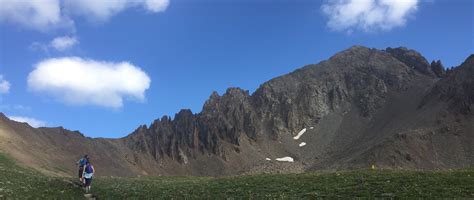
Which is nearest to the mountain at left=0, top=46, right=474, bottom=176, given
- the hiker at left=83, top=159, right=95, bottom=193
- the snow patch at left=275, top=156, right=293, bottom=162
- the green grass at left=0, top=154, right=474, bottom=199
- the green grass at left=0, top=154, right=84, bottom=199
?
the snow patch at left=275, top=156, right=293, bottom=162

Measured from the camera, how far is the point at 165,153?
180m

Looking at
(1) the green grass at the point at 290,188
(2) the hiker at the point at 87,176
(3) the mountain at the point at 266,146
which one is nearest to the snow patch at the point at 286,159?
(3) the mountain at the point at 266,146

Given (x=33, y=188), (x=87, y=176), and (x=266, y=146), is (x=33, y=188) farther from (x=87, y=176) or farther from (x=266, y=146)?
(x=266, y=146)

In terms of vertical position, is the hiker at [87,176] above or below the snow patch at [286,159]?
below

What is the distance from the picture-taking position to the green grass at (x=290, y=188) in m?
30.6

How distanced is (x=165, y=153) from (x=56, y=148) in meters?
56.1

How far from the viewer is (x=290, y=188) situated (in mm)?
35281

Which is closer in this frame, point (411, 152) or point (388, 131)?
point (411, 152)

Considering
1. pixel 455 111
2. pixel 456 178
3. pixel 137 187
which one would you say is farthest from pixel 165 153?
pixel 456 178

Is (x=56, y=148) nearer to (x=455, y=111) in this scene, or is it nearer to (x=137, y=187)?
(x=137, y=187)

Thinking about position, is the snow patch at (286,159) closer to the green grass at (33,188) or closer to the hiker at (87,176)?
the green grass at (33,188)

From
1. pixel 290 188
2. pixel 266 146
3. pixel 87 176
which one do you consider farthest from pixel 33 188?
pixel 266 146

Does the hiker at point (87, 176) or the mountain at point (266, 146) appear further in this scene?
the mountain at point (266, 146)

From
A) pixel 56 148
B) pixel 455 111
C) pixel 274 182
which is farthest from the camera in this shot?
pixel 455 111
